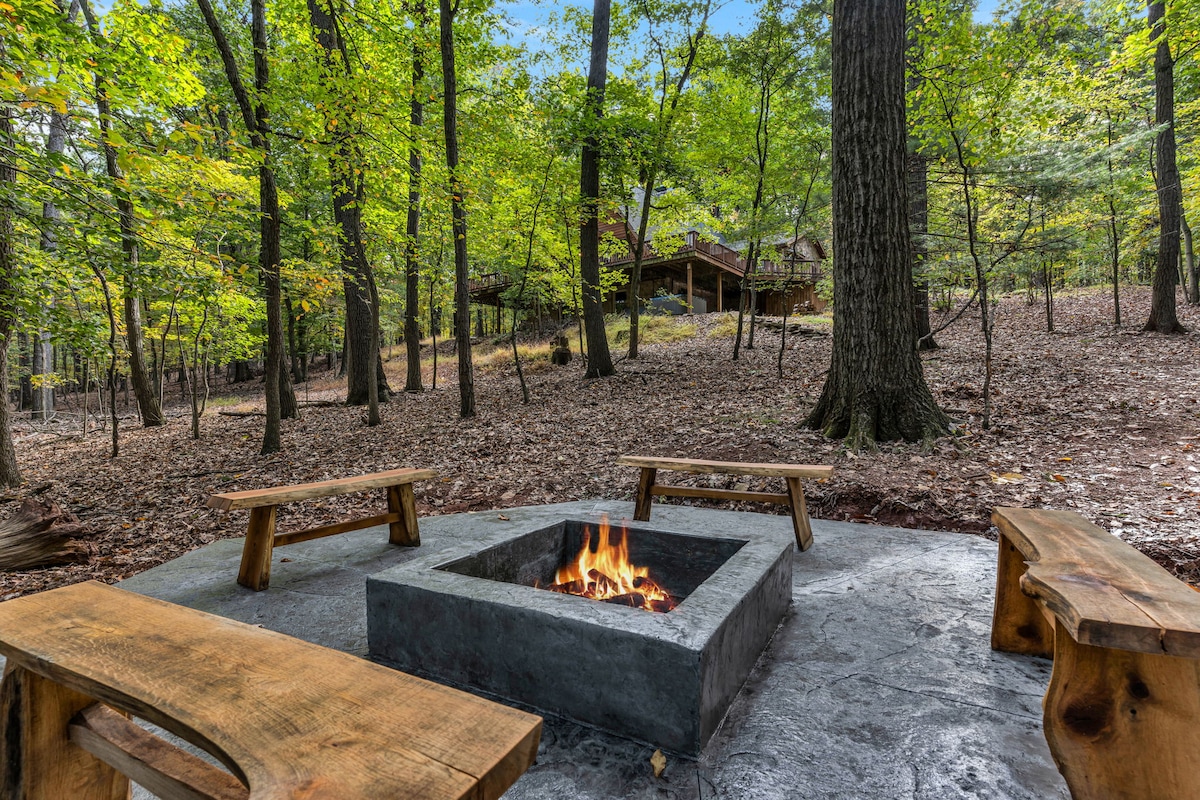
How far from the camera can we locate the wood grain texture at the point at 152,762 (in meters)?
1.30

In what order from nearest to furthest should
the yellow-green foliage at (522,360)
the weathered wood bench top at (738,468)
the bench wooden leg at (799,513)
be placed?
1. the weathered wood bench top at (738,468)
2. the bench wooden leg at (799,513)
3. the yellow-green foliage at (522,360)

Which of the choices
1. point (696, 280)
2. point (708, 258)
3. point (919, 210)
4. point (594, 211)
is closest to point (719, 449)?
point (594, 211)

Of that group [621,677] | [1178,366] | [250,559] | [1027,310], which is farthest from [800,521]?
[1027,310]

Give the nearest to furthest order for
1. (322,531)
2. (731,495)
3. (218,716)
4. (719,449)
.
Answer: (218,716) < (322,531) < (731,495) < (719,449)

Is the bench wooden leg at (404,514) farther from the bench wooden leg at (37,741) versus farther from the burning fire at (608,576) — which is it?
the bench wooden leg at (37,741)

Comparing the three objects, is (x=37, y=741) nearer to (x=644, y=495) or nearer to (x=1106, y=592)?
(x=1106, y=592)

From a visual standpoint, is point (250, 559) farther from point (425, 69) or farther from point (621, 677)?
point (425, 69)

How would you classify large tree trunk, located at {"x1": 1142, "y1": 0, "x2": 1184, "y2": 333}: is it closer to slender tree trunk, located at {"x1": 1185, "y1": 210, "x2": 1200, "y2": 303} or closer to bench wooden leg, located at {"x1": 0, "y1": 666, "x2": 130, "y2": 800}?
slender tree trunk, located at {"x1": 1185, "y1": 210, "x2": 1200, "y2": 303}

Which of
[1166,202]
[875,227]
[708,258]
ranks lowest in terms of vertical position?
[875,227]

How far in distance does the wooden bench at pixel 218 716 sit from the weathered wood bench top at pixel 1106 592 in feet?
4.85

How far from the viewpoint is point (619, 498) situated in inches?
223

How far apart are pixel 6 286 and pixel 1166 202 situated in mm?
18912

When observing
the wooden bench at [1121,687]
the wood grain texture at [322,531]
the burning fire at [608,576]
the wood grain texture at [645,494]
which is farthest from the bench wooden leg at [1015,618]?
the wood grain texture at [322,531]

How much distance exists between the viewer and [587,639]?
6.64 ft
